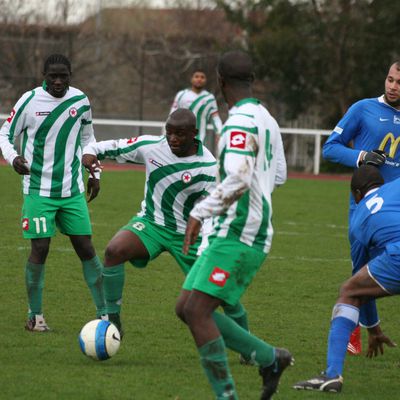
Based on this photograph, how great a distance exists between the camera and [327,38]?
2847cm

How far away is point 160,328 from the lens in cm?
820

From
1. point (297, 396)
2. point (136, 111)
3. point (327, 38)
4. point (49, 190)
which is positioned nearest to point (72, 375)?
point (297, 396)

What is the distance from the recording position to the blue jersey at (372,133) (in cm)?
776

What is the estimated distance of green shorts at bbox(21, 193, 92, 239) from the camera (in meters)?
7.99

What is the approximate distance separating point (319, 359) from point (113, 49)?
2606cm

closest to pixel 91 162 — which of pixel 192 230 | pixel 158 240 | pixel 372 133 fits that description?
pixel 158 240

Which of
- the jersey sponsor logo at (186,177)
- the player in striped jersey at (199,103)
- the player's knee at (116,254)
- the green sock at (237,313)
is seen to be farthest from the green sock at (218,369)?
the player in striped jersey at (199,103)

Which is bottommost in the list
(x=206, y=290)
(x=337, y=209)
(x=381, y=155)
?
(x=337, y=209)

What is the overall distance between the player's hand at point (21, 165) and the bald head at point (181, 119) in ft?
4.07

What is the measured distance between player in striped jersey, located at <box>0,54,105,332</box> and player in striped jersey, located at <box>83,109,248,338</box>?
66 cm

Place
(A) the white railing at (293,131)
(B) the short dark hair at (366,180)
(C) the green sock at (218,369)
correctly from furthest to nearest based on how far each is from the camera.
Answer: (A) the white railing at (293,131) → (B) the short dark hair at (366,180) → (C) the green sock at (218,369)

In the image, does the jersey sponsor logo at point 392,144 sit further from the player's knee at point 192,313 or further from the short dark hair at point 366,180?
the player's knee at point 192,313

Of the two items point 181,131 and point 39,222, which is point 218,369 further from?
point 39,222

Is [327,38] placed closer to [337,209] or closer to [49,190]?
[337,209]
